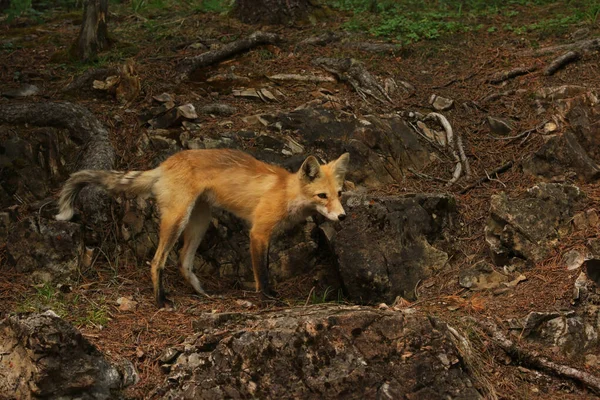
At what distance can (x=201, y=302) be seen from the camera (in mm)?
7477

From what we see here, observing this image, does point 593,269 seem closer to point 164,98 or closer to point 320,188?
point 320,188

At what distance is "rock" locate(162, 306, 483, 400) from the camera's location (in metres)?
5.09

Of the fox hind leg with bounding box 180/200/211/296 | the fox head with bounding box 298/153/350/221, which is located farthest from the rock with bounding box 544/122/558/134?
the fox hind leg with bounding box 180/200/211/296

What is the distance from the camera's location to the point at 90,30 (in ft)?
37.6

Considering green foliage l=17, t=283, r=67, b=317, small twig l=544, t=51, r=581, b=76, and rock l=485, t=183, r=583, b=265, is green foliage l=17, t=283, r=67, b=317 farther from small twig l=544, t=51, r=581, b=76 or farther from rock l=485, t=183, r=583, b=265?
small twig l=544, t=51, r=581, b=76

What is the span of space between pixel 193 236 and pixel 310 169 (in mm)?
1618

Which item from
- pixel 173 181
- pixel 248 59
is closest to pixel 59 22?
pixel 248 59

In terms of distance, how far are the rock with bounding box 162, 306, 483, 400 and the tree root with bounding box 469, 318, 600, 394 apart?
2.29 ft

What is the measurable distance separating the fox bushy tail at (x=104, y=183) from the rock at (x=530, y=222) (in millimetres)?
3847

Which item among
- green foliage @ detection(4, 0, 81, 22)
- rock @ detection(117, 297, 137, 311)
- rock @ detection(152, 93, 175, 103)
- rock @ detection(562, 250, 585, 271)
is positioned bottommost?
green foliage @ detection(4, 0, 81, 22)

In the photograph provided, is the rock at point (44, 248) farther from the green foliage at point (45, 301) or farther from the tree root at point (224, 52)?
the tree root at point (224, 52)

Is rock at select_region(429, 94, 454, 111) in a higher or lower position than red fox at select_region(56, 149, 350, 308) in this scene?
lower

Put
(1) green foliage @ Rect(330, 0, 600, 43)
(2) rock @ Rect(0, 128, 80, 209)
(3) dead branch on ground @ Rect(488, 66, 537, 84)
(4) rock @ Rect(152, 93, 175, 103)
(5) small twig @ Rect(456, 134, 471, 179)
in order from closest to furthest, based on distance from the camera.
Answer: (2) rock @ Rect(0, 128, 80, 209) < (5) small twig @ Rect(456, 134, 471, 179) < (4) rock @ Rect(152, 93, 175, 103) < (3) dead branch on ground @ Rect(488, 66, 537, 84) < (1) green foliage @ Rect(330, 0, 600, 43)

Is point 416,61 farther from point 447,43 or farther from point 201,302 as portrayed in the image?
point 201,302
